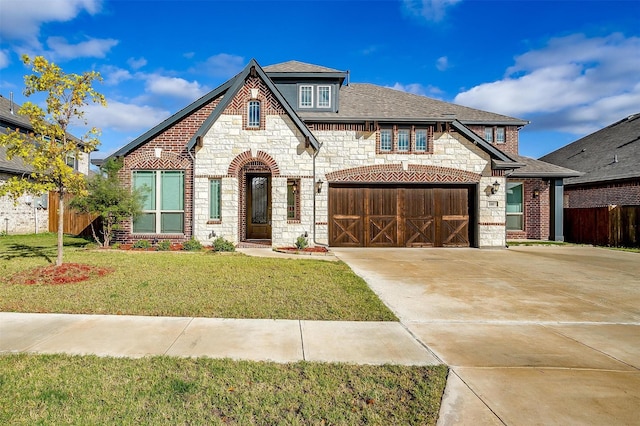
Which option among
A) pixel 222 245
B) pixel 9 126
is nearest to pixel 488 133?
pixel 222 245

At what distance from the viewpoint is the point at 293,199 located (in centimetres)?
1443

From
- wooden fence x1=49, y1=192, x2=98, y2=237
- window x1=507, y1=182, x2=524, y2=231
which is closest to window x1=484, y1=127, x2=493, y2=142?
window x1=507, y1=182, x2=524, y2=231

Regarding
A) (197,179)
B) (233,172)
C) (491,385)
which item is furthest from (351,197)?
(491,385)

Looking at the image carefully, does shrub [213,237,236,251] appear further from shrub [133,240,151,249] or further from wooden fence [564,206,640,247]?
wooden fence [564,206,640,247]

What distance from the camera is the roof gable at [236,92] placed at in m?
13.8

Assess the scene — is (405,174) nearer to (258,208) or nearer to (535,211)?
(258,208)

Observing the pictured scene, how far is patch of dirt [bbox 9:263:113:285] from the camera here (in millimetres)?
7406

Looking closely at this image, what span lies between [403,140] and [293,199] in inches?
220

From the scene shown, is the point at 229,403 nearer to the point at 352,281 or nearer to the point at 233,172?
the point at 352,281

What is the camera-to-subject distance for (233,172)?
45.7ft

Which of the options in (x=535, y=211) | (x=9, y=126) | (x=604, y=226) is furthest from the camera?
(x=9, y=126)

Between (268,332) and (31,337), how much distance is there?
3.04 m

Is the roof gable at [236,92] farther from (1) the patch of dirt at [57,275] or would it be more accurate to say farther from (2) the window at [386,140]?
(1) the patch of dirt at [57,275]

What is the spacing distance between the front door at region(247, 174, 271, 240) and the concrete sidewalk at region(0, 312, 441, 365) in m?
10.8
